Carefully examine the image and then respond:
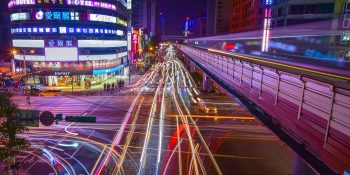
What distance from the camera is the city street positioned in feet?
51.0

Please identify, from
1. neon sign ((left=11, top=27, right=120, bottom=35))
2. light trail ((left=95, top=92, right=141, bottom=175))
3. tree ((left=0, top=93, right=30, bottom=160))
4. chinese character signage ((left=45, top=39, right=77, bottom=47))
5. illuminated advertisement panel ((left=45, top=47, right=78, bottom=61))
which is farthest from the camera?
illuminated advertisement panel ((left=45, top=47, right=78, bottom=61))

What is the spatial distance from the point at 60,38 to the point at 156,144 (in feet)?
106

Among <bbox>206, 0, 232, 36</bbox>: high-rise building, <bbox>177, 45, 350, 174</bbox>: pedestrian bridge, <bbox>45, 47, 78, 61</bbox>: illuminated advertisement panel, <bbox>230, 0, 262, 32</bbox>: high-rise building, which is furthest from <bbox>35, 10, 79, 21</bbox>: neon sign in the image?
<bbox>206, 0, 232, 36</bbox>: high-rise building

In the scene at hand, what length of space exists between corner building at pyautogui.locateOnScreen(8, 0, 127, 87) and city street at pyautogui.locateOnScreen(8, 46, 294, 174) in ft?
53.3

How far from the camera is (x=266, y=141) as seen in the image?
1914 cm

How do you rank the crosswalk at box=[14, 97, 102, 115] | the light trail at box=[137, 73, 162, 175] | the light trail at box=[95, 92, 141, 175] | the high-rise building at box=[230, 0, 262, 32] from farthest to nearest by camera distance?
the high-rise building at box=[230, 0, 262, 32]
the crosswalk at box=[14, 97, 102, 115]
the light trail at box=[137, 73, 162, 175]
the light trail at box=[95, 92, 141, 175]

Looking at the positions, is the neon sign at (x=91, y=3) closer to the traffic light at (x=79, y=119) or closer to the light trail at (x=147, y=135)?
the light trail at (x=147, y=135)

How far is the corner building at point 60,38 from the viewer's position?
4212cm

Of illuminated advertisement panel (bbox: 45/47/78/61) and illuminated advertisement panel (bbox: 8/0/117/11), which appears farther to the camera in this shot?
illuminated advertisement panel (bbox: 45/47/78/61)

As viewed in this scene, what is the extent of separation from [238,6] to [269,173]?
242 feet

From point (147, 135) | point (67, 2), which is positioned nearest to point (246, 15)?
point (67, 2)

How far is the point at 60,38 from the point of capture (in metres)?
43.0

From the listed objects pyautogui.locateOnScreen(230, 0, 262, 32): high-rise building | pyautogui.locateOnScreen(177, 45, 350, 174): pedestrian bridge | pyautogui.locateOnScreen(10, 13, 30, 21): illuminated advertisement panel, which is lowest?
pyautogui.locateOnScreen(177, 45, 350, 174): pedestrian bridge

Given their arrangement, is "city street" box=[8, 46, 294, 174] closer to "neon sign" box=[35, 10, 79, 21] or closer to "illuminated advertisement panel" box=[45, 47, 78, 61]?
"illuminated advertisement panel" box=[45, 47, 78, 61]
